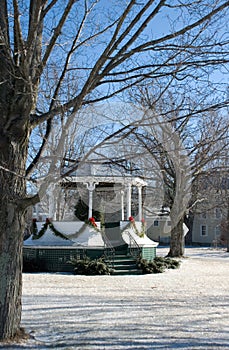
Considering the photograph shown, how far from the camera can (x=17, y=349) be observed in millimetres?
4426

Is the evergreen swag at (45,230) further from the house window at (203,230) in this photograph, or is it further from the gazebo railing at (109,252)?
the house window at (203,230)

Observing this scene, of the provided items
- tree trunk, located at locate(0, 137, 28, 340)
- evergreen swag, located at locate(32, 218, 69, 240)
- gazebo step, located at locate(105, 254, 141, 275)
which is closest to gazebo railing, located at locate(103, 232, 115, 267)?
gazebo step, located at locate(105, 254, 141, 275)

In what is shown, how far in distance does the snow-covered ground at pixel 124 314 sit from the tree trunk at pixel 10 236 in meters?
0.37

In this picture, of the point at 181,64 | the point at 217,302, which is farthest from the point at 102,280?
the point at 181,64

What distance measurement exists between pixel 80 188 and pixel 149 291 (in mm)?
8186

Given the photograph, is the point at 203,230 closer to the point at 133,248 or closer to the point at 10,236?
the point at 133,248

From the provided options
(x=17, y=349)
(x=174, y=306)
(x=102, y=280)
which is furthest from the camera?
(x=102, y=280)

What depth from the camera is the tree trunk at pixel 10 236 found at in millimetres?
4648

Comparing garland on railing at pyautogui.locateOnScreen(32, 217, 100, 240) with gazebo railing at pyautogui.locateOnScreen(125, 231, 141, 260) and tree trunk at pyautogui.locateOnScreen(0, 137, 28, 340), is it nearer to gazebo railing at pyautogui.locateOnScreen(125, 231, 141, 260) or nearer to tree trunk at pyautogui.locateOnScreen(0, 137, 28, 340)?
gazebo railing at pyautogui.locateOnScreen(125, 231, 141, 260)

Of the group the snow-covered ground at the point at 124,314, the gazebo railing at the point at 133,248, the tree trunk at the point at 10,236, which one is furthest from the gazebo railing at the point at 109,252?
the tree trunk at the point at 10,236

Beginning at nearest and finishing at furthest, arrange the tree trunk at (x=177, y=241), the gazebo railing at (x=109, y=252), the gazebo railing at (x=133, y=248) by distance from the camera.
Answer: the gazebo railing at (x=109, y=252) < the gazebo railing at (x=133, y=248) < the tree trunk at (x=177, y=241)

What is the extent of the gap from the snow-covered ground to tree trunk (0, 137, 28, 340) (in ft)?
1.21

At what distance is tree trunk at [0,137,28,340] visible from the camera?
183 inches

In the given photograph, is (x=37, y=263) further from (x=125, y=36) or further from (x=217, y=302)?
(x=125, y=36)
